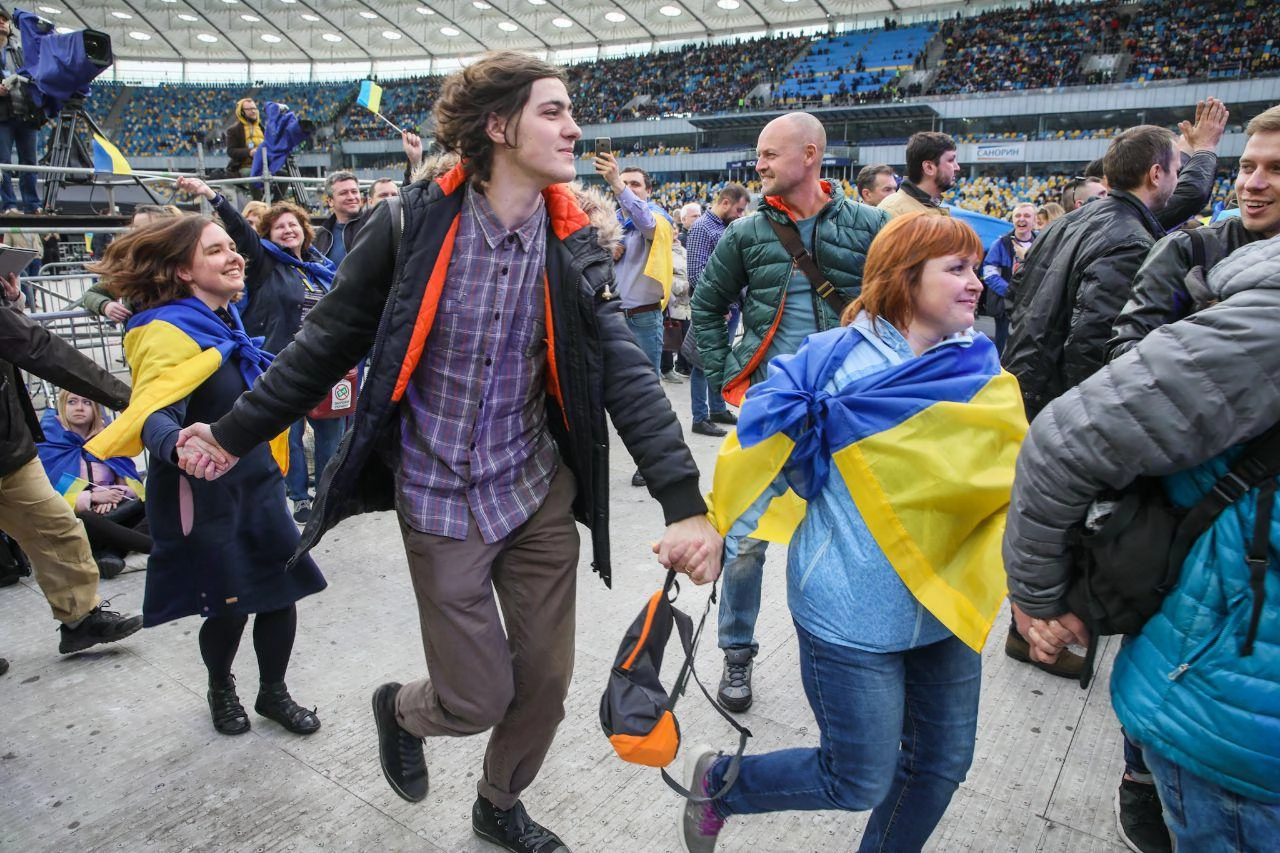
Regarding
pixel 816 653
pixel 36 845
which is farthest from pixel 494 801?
pixel 36 845

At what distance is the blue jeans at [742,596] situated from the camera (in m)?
2.87

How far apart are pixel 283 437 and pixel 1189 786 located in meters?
2.74

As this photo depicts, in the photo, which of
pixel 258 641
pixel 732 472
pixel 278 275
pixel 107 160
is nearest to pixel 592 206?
pixel 732 472

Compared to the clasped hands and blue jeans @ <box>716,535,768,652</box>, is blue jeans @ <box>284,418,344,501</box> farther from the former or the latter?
the clasped hands

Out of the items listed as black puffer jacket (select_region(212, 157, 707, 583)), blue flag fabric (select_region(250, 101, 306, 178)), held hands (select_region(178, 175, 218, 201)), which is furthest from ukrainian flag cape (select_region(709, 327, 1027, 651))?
blue flag fabric (select_region(250, 101, 306, 178))

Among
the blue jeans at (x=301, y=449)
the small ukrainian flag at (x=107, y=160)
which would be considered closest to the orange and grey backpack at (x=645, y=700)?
the blue jeans at (x=301, y=449)

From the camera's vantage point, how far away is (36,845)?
225 cm

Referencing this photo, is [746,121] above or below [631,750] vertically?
above

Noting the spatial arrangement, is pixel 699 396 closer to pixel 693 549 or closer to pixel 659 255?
pixel 659 255

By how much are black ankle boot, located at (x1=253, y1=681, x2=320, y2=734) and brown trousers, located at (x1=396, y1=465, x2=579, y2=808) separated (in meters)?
0.71

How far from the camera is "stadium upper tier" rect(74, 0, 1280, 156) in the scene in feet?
103

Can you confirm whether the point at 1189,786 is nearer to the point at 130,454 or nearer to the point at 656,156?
the point at 130,454

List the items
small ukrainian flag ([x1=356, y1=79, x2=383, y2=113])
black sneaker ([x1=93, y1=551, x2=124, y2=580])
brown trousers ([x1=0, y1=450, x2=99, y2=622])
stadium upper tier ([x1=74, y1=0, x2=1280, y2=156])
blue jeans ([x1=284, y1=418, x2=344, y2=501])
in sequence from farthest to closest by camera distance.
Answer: stadium upper tier ([x1=74, y1=0, x2=1280, y2=156]), small ukrainian flag ([x1=356, y1=79, x2=383, y2=113]), blue jeans ([x1=284, y1=418, x2=344, y2=501]), black sneaker ([x1=93, y1=551, x2=124, y2=580]), brown trousers ([x1=0, y1=450, x2=99, y2=622])

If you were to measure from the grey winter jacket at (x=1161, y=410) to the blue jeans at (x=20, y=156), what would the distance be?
1068 centimetres
